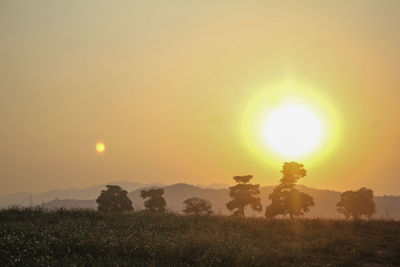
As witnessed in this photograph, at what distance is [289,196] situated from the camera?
208 ft

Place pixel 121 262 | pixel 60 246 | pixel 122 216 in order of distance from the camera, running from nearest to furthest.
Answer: pixel 121 262, pixel 60 246, pixel 122 216

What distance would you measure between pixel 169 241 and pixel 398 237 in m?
9.97

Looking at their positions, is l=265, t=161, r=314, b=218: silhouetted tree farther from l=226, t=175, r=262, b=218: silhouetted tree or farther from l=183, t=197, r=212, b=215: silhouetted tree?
l=183, t=197, r=212, b=215: silhouetted tree

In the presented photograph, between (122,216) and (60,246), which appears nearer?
(60,246)

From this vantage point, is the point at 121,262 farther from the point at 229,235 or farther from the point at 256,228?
the point at 256,228

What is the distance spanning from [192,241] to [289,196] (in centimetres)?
5189

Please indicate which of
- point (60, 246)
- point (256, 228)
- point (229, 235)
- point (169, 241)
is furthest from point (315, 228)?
point (60, 246)

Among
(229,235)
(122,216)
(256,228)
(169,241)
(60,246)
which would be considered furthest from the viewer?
(122,216)

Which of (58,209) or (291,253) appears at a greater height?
(58,209)

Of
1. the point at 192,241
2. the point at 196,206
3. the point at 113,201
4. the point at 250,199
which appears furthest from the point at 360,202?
the point at 192,241

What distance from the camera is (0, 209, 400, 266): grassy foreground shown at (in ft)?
40.4

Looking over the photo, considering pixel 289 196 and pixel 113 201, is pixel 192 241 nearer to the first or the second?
pixel 289 196

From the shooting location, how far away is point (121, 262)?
11820 mm

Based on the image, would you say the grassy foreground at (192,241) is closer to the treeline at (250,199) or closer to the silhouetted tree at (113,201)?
the treeline at (250,199)
